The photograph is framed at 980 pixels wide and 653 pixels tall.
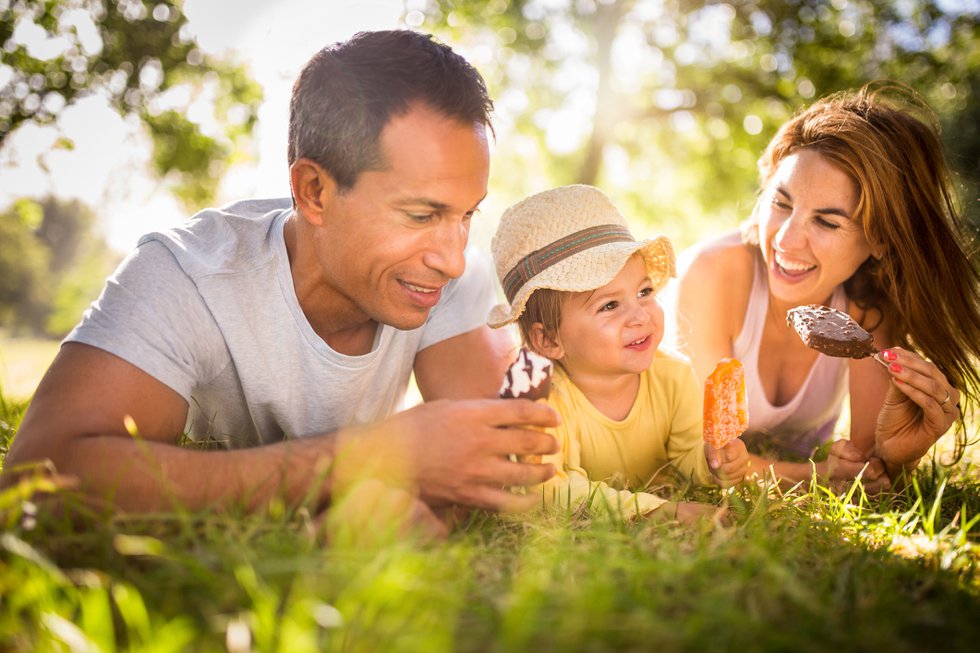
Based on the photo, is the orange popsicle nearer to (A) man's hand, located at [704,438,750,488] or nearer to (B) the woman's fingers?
(A) man's hand, located at [704,438,750,488]

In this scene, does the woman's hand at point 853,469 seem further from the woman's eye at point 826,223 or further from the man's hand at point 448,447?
the man's hand at point 448,447

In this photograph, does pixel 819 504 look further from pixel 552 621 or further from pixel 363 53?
pixel 363 53

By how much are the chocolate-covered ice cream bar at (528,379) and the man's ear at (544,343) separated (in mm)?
856

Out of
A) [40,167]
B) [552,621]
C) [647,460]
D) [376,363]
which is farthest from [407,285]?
[40,167]

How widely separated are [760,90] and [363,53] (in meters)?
12.8

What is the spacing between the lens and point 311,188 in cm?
327

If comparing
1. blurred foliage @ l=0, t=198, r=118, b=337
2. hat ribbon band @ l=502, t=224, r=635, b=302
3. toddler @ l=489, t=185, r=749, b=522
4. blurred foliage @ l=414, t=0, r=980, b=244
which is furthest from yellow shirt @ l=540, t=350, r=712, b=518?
blurred foliage @ l=0, t=198, r=118, b=337

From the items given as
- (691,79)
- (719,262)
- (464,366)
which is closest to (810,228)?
(719,262)

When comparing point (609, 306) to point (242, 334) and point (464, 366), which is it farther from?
point (242, 334)

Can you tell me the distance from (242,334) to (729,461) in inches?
88.0

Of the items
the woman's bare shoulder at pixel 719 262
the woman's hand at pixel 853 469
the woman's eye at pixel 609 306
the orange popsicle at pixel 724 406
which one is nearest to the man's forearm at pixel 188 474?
the woman's eye at pixel 609 306

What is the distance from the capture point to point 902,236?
3.91 metres

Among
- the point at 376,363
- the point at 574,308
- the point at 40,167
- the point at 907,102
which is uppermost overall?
the point at 907,102

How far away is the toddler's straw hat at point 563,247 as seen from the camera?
11.1ft
